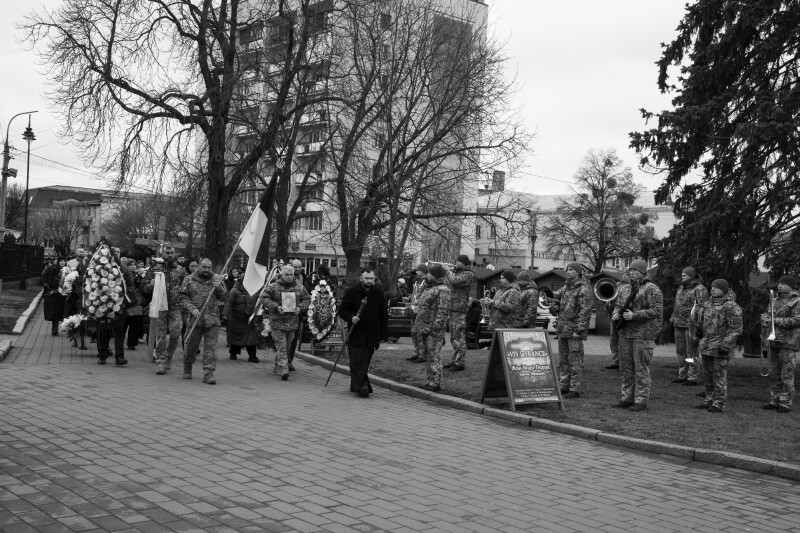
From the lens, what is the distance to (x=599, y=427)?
10.3 meters

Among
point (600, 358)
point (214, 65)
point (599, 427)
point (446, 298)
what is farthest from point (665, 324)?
point (214, 65)

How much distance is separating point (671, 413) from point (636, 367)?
77 centimetres

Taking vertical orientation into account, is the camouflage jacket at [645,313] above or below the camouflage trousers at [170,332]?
above

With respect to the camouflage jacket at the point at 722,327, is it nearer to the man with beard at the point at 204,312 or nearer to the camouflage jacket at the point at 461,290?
the camouflage jacket at the point at 461,290

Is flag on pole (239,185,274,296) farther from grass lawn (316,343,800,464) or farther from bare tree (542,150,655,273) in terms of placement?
bare tree (542,150,655,273)

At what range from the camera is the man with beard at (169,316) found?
13656mm

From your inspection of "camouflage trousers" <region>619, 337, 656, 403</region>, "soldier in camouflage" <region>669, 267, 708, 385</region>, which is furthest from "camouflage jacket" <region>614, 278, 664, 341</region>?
"soldier in camouflage" <region>669, 267, 708, 385</region>

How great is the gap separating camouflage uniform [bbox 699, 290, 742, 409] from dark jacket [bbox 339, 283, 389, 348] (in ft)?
15.2

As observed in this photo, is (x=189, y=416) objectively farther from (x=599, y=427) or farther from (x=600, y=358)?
(x=600, y=358)

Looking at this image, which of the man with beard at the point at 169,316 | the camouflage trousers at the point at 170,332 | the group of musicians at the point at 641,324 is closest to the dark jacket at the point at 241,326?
the man with beard at the point at 169,316

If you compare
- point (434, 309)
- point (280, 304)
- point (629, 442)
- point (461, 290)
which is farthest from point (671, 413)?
point (280, 304)

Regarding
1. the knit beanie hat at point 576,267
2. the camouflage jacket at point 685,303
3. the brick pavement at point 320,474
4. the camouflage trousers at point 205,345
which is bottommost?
the brick pavement at point 320,474

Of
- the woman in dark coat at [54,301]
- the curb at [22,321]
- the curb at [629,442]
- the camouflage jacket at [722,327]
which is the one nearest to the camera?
the curb at [629,442]

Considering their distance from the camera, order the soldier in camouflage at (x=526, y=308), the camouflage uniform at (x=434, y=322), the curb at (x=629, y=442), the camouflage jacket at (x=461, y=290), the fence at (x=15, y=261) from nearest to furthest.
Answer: the curb at (x=629, y=442) → the camouflage uniform at (x=434, y=322) → the soldier in camouflage at (x=526, y=308) → the camouflage jacket at (x=461, y=290) → the fence at (x=15, y=261)
